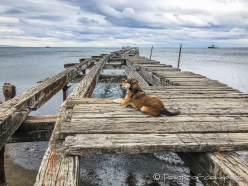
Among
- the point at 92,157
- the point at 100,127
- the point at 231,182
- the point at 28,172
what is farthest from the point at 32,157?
the point at 231,182

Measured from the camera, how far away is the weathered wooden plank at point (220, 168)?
6.06 ft

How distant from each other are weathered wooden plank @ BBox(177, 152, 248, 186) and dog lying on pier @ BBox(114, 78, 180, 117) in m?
0.79

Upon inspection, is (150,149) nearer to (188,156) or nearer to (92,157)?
(188,156)

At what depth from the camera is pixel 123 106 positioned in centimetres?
373

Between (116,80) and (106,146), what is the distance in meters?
8.28

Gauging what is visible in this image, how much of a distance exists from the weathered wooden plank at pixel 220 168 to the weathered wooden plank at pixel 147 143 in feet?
0.34

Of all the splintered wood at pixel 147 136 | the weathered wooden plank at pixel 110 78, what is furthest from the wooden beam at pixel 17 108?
the weathered wooden plank at pixel 110 78

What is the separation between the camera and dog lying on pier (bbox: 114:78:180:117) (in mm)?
3209

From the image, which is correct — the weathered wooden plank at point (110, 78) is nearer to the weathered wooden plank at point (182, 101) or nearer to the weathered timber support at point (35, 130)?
the weathered wooden plank at point (182, 101)

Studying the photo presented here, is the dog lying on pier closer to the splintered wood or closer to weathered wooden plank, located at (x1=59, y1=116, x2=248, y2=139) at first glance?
the splintered wood

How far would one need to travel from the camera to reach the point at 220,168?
1.98 m

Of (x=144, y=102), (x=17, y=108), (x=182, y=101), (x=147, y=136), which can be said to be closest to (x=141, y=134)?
(x=147, y=136)

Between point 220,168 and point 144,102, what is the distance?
1.53 meters

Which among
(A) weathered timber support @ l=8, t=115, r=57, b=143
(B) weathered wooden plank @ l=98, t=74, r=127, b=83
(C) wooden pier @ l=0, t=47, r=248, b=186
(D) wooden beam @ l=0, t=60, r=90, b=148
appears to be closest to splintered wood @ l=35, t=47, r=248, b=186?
(C) wooden pier @ l=0, t=47, r=248, b=186
